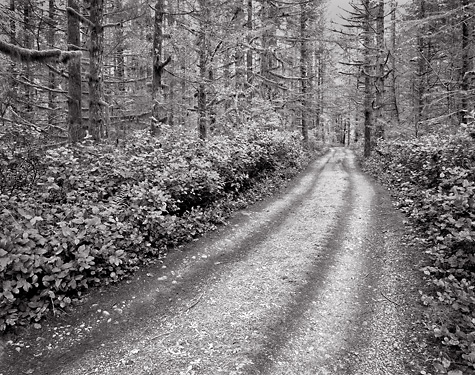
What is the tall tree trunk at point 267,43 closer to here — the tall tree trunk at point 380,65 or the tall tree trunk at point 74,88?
the tall tree trunk at point 380,65

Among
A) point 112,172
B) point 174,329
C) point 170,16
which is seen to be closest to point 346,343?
point 174,329

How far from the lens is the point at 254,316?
3.99 metres

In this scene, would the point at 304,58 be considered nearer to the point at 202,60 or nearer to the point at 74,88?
the point at 202,60

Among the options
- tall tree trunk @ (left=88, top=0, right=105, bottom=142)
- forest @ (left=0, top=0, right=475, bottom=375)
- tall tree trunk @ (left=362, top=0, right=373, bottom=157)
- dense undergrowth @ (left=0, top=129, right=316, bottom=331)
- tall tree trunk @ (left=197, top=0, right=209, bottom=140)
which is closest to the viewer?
dense undergrowth @ (left=0, top=129, right=316, bottom=331)

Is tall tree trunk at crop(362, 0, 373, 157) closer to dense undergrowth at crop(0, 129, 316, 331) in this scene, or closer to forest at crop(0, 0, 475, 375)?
forest at crop(0, 0, 475, 375)

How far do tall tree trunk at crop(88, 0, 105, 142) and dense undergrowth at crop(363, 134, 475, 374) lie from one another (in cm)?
849

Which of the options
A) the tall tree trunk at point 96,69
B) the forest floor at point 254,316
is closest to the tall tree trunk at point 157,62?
the tall tree trunk at point 96,69

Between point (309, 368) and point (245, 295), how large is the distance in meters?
1.52

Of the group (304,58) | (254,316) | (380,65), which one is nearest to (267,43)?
(304,58)

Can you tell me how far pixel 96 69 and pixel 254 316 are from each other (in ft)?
26.2

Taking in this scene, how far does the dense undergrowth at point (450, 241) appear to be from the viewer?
315 cm

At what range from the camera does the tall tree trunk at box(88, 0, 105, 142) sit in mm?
8180

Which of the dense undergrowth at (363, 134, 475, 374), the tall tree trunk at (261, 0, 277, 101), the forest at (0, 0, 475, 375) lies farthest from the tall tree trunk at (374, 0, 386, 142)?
the dense undergrowth at (363, 134, 475, 374)

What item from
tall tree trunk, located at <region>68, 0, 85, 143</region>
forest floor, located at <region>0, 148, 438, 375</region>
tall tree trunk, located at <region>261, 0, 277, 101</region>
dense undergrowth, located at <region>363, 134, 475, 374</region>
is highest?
tall tree trunk, located at <region>261, 0, 277, 101</region>
